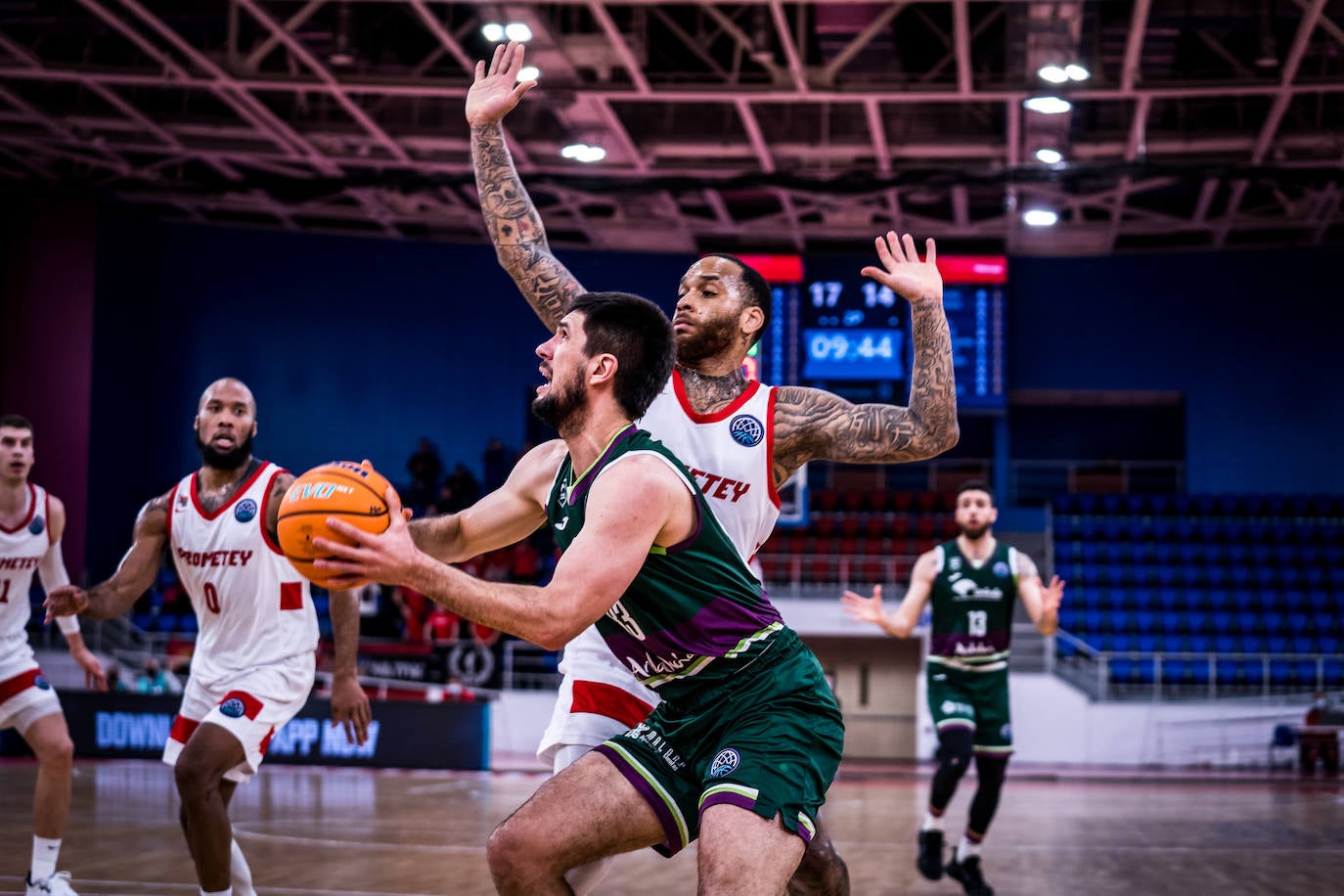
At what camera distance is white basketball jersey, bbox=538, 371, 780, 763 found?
169 inches

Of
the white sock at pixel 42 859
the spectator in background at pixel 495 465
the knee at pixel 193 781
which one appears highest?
the spectator in background at pixel 495 465

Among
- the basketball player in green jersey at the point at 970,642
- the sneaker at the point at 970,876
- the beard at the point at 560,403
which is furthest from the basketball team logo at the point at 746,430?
the sneaker at the point at 970,876

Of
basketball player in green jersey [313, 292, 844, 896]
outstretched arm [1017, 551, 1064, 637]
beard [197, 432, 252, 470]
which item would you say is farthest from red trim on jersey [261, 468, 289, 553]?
outstretched arm [1017, 551, 1064, 637]

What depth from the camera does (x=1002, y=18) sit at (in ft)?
51.0

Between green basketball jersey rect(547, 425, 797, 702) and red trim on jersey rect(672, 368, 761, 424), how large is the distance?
2.69ft

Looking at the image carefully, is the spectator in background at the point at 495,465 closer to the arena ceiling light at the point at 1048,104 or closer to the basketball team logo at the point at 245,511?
the arena ceiling light at the point at 1048,104

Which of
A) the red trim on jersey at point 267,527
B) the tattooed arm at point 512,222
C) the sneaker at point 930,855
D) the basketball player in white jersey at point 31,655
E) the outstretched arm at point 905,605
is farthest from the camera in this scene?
the sneaker at point 930,855

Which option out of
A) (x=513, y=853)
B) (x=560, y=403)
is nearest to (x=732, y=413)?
(x=560, y=403)

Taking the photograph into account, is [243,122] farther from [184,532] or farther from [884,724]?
[184,532]

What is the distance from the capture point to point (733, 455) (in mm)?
4355

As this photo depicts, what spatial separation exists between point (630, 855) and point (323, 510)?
262 inches

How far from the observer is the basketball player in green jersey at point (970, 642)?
7.93 meters

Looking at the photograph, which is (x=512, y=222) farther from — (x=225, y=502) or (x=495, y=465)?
(x=495, y=465)

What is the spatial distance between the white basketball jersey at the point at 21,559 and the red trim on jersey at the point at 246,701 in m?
1.77
